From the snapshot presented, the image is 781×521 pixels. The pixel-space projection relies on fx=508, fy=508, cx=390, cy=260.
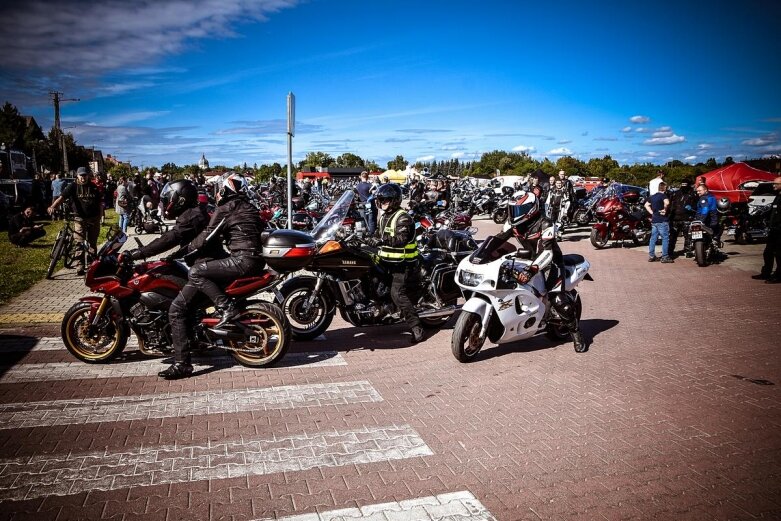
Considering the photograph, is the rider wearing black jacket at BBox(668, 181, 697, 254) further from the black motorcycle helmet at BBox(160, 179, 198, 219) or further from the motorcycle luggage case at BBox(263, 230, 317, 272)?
the black motorcycle helmet at BBox(160, 179, 198, 219)

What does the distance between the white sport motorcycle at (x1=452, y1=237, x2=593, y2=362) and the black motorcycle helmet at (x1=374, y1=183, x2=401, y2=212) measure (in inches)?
51.8

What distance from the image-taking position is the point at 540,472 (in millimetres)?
3545

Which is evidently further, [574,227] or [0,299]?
[574,227]

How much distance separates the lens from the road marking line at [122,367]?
519 centimetres

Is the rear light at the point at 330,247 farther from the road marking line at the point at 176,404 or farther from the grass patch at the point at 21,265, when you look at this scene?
the grass patch at the point at 21,265

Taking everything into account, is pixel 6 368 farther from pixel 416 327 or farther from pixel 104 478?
pixel 416 327

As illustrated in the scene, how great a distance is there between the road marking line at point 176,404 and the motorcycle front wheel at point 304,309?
1.52m

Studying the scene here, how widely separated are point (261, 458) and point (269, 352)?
198 cm

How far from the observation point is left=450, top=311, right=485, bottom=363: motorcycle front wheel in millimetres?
5680

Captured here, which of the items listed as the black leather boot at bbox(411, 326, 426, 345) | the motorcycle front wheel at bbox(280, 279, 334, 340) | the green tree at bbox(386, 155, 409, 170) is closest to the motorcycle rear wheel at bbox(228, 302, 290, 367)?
the motorcycle front wheel at bbox(280, 279, 334, 340)

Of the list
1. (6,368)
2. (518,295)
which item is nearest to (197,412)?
(6,368)

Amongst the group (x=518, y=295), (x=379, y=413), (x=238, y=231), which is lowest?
(x=379, y=413)

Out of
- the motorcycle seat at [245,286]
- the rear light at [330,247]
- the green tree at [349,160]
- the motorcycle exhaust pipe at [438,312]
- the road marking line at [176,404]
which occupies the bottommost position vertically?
the road marking line at [176,404]

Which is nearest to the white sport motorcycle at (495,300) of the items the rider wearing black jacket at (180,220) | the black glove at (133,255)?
the rider wearing black jacket at (180,220)
